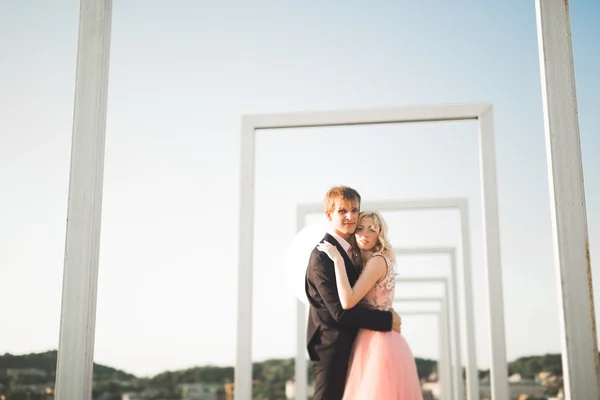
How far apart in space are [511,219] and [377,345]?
2288 millimetres

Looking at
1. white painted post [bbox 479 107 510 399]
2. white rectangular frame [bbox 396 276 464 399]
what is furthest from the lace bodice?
white rectangular frame [bbox 396 276 464 399]

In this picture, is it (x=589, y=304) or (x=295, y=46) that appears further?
(x=295, y=46)

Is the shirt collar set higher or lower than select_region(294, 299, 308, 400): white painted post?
higher

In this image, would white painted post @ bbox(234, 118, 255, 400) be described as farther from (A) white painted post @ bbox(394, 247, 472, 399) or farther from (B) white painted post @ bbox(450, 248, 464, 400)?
(B) white painted post @ bbox(450, 248, 464, 400)

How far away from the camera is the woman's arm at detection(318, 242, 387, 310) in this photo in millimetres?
3395

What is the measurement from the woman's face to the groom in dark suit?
51 mm

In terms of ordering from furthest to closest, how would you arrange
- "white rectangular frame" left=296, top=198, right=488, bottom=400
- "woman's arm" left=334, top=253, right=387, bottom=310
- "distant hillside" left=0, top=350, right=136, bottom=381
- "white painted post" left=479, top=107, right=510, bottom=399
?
"white rectangular frame" left=296, top=198, right=488, bottom=400, "white painted post" left=479, top=107, right=510, bottom=399, "woman's arm" left=334, top=253, right=387, bottom=310, "distant hillside" left=0, top=350, right=136, bottom=381

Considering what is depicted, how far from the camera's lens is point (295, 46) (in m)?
7.31

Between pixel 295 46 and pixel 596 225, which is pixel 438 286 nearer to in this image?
pixel 295 46

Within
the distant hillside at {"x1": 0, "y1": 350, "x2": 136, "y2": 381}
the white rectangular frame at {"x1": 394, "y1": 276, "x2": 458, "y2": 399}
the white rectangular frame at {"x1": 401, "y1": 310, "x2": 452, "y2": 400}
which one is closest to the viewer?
the distant hillside at {"x1": 0, "y1": 350, "x2": 136, "y2": 381}

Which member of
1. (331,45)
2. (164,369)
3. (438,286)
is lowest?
(164,369)

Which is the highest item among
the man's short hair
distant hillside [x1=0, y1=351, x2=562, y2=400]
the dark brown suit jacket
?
the man's short hair

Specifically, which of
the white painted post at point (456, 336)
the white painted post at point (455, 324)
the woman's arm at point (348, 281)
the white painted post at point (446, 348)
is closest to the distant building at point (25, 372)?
the woman's arm at point (348, 281)

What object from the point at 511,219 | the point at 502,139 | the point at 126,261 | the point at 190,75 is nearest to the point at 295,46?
the point at 190,75
